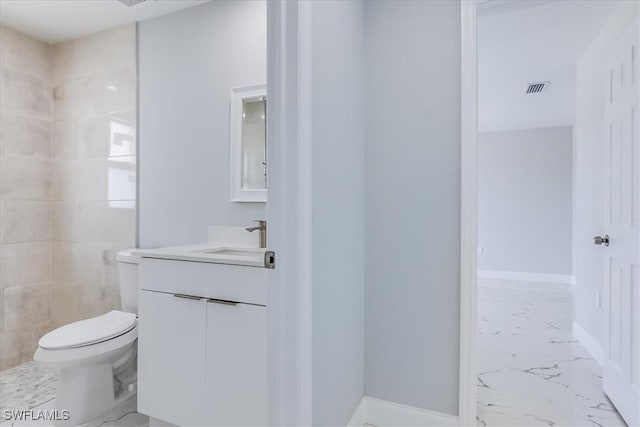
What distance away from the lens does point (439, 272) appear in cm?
163

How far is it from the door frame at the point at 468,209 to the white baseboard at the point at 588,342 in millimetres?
1425

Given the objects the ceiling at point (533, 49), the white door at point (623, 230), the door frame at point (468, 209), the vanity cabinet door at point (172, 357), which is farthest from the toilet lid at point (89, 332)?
the white door at point (623, 230)

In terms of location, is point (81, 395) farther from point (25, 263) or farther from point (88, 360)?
point (25, 263)

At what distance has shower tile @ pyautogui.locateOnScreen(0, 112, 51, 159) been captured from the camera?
95.3 inches

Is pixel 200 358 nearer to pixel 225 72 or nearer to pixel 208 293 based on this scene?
pixel 208 293

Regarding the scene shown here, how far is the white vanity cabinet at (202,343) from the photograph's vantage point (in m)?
1.40

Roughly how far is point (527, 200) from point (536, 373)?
3.67 meters

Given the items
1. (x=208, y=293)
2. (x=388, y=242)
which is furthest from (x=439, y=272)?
(x=208, y=293)

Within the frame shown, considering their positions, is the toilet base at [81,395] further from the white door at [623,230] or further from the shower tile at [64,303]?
the white door at [623,230]

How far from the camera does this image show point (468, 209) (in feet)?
5.10

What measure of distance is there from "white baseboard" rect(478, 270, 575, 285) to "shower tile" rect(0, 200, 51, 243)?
5.51m

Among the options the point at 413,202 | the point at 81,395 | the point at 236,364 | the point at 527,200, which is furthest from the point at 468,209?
the point at 527,200

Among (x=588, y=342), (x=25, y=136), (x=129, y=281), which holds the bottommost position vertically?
(x=588, y=342)

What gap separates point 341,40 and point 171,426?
1.91 meters
